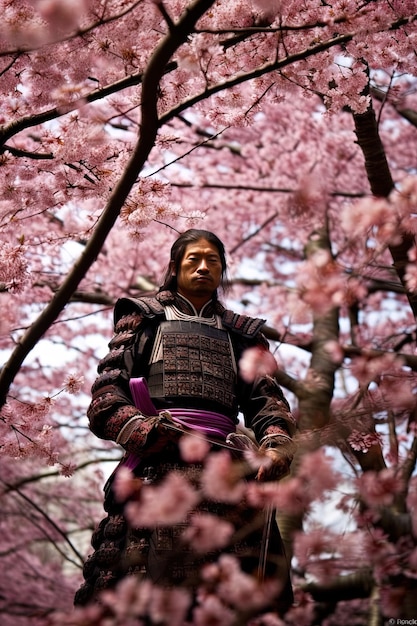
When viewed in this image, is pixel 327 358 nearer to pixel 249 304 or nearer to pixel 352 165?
pixel 249 304

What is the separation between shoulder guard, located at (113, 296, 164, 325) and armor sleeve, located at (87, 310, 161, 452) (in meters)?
0.01

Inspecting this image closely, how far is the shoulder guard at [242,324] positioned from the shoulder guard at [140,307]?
33 cm

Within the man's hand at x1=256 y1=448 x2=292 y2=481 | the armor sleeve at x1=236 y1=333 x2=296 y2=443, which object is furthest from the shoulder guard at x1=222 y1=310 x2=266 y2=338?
the man's hand at x1=256 y1=448 x2=292 y2=481

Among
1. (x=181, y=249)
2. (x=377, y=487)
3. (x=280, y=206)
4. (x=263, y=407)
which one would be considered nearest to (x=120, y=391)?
(x=263, y=407)

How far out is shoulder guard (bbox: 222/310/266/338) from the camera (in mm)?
3775

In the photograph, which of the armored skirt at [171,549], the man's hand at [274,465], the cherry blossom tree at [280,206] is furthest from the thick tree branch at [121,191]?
the man's hand at [274,465]

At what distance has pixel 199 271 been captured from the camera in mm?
3736

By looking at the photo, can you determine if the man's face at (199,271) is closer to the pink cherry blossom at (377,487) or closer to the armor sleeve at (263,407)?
the armor sleeve at (263,407)

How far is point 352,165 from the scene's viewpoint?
1032 centimetres

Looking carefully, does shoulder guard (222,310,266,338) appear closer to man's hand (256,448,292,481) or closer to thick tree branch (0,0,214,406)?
man's hand (256,448,292,481)

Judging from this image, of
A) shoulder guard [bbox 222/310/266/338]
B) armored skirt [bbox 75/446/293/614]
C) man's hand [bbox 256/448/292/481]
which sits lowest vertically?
armored skirt [bbox 75/446/293/614]

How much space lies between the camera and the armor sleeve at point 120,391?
3.20 m

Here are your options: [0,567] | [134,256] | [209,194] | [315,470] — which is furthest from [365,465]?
[0,567]

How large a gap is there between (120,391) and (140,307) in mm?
459
